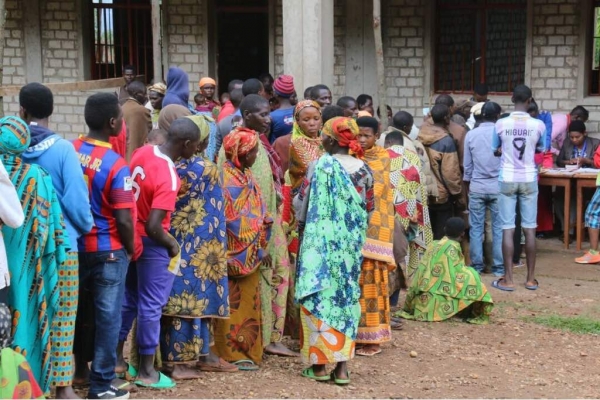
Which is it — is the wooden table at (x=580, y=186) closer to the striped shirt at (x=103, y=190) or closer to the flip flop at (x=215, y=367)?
the flip flop at (x=215, y=367)

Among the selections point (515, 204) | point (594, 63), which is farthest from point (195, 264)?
point (594, 63)

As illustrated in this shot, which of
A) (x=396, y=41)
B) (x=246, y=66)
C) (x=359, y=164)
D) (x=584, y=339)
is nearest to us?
(x=359, y=164)

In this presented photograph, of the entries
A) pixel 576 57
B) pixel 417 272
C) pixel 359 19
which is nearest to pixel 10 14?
pixel 359 19

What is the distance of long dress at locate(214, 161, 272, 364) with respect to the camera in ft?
19.4

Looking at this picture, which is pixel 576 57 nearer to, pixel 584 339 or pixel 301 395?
pixel 584 339

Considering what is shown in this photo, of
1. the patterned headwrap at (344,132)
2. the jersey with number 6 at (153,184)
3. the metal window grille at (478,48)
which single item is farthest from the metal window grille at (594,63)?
the jersey with number 6 at (153,184)

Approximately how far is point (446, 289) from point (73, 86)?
5.32 meters

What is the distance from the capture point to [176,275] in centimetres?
560

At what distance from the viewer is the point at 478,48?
14.2 meters

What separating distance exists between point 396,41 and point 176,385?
945 cm

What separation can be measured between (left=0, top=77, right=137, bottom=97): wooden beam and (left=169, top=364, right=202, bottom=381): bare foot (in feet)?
11.8

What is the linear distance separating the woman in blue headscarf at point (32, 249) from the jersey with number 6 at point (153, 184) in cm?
62

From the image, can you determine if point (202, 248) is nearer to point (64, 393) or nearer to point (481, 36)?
point (64, 393)

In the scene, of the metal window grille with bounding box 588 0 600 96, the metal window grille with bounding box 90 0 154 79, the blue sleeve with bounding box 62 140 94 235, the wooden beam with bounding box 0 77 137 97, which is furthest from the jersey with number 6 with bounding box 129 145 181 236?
the metal window grille with bounding box 90 0 154 79
